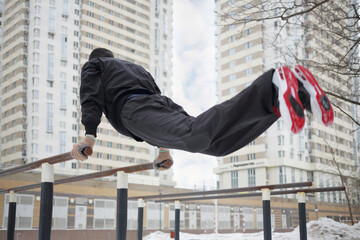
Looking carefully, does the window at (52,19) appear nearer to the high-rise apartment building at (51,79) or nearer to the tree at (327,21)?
the high-rise apartment building at (51,79)

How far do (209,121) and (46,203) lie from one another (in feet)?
5.10

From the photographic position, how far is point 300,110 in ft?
4.27

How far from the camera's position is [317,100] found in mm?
1312

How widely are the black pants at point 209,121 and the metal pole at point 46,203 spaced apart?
1032 millimetres

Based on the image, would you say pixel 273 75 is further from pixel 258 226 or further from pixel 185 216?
pixel 258 226

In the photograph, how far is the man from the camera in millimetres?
1323

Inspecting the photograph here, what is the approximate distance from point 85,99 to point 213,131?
0.80 metres

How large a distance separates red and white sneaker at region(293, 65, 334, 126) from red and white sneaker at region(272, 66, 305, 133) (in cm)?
4

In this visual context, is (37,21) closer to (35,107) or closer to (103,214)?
(35,107)

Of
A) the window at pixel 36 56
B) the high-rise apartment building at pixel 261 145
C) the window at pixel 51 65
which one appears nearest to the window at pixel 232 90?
the high-rise apartment building at pixel 261 145

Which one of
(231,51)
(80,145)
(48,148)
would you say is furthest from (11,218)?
(231,51)

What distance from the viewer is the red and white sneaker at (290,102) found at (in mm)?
1282

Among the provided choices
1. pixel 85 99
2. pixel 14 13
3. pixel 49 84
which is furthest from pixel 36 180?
pixel 14 13

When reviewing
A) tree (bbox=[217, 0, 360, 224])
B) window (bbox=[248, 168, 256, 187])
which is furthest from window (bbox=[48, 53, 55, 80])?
tree (bbox=[217, 0, 360, 224])
